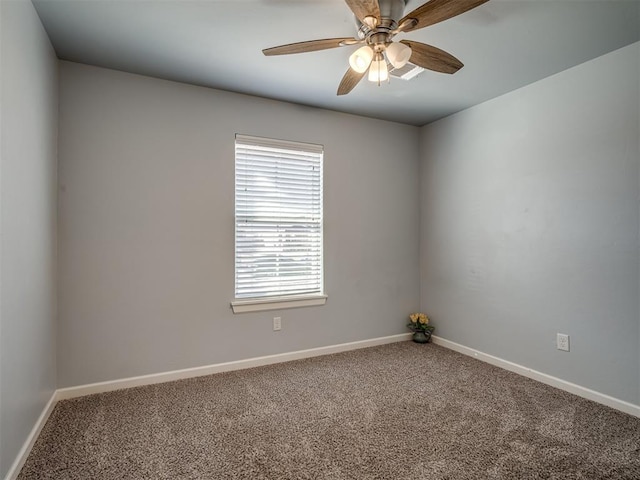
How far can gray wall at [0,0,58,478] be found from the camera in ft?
5.21

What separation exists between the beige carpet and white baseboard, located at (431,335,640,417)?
0.08 m

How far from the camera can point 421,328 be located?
386cm

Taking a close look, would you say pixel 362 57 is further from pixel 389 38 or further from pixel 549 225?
pixel 549 225

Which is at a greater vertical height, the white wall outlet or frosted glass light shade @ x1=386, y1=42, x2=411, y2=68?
frosted glass light shade @ x1=386, y1=42, x2=411, y2=68

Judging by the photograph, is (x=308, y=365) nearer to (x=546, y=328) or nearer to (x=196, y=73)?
(x=546, y=328)

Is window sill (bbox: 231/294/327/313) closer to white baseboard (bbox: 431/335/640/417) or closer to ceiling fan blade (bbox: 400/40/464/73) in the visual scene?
white baseboard (bbox: 431/335/640/417)

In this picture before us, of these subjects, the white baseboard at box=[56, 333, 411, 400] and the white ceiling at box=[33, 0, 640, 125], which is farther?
the white baseboard at box=[56, 333, 411, 400]

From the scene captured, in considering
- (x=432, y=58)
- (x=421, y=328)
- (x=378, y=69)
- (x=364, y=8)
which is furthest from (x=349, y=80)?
(x=421, y=328)

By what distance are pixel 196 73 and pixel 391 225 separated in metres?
2.42

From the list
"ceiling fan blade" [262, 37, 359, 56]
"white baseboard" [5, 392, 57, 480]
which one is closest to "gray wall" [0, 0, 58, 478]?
"white baseboard" [5, 392, 57, 480]

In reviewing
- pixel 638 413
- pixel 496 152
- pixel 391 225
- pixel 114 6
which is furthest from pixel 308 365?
pixel 114 6

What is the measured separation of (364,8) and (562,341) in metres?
2.72

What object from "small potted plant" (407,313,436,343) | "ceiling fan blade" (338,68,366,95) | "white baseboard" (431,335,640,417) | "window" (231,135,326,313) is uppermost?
"ceiling fan blade" (338,68,366,95)

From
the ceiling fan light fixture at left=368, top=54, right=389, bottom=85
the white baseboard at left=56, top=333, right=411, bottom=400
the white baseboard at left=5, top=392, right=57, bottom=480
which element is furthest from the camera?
the white baseboard at left=56, top=333, right=411, bottom=400
